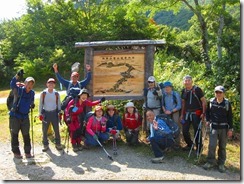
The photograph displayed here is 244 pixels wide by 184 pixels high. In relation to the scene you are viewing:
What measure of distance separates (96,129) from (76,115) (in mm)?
564

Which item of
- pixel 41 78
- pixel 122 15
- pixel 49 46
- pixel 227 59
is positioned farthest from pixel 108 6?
pixel 227 59

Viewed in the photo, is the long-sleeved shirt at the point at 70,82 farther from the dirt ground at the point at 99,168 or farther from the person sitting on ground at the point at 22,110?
the dirt ground at the point at 99,168

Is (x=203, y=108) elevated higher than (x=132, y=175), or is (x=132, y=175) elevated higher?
(x=203, y=108)

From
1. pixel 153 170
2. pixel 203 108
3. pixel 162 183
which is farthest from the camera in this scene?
pixel 203 108

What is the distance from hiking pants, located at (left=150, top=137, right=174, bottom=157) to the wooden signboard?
5.57ft

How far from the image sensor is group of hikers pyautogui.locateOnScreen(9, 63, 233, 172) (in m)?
5.94

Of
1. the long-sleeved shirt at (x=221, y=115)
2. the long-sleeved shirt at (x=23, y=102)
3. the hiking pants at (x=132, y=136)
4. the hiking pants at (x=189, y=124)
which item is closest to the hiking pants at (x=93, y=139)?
the hiking pants at (x=132, y=136)

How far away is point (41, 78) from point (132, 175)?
64.8ft

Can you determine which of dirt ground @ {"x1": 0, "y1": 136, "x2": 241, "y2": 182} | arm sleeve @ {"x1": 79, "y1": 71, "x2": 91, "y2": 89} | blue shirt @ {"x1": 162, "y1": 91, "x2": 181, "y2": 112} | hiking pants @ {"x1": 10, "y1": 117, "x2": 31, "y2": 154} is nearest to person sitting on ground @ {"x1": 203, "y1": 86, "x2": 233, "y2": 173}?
dirt ground @ {"x1": 0, "y1": 136, "x2": 241, "y2": 182}

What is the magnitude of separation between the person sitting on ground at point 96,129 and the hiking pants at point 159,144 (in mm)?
1216

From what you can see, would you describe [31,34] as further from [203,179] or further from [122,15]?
[203,179]

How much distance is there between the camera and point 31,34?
1006 inches

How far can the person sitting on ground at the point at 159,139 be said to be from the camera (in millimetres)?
6398

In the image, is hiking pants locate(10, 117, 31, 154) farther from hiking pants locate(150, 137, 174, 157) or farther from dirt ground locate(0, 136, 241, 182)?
hiking pants locate(150, 137, 174, 157)
